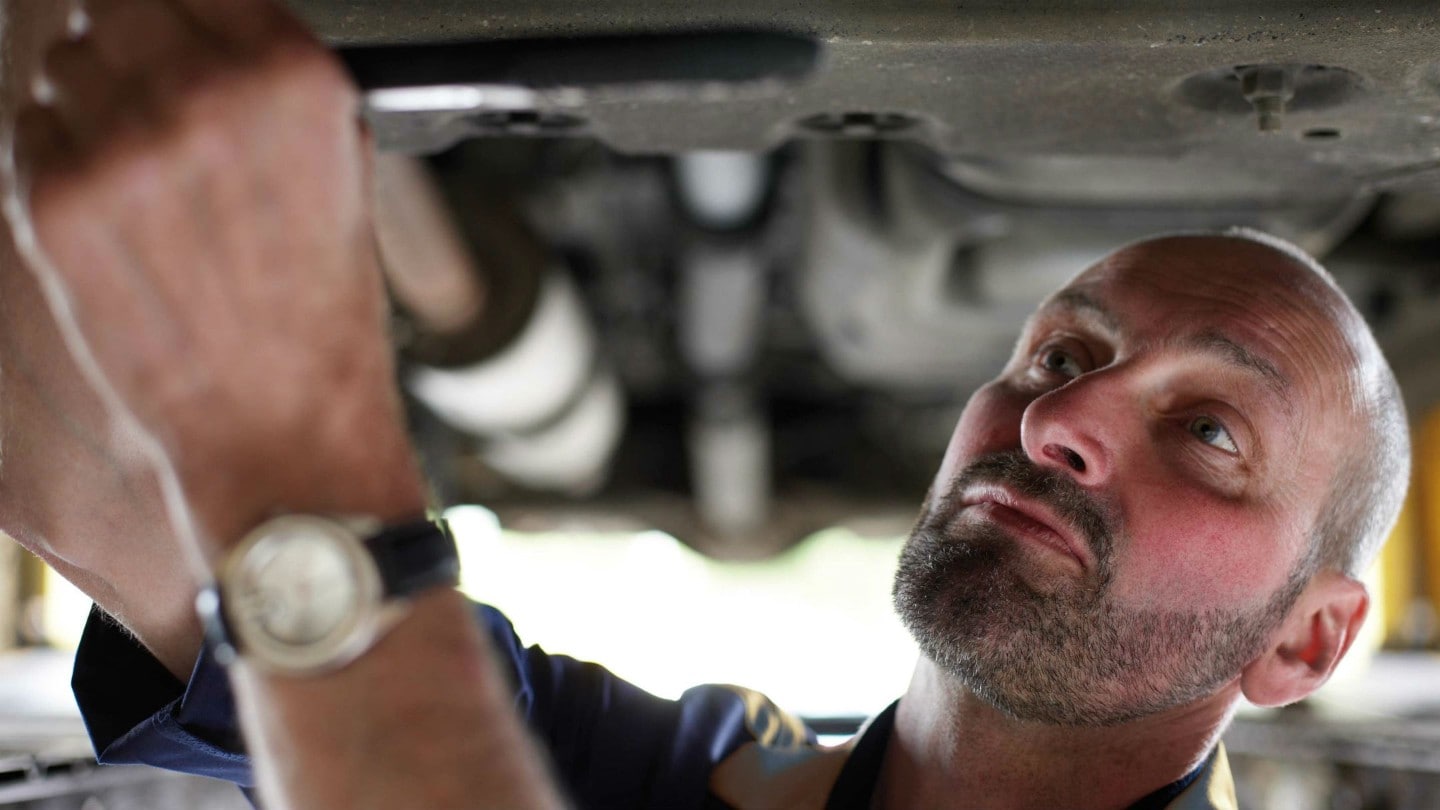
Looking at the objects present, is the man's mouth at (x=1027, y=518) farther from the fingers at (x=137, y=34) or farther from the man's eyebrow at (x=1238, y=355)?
the fingers at (x=137, y=34)

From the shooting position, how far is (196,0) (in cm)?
50

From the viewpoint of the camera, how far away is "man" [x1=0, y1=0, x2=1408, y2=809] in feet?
1.59

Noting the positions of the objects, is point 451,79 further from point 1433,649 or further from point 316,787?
point 1433,649

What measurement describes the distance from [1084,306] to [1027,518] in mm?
274

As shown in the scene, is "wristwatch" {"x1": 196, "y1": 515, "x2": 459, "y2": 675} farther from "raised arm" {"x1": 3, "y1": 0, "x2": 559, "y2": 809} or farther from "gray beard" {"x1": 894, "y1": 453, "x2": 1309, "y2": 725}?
"gray beard" {"x1": 894, "y1": 453, "x2": 1309, "y2": 725}

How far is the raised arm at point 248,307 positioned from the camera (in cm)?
48

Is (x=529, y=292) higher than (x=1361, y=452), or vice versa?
(x=1361, y=452)

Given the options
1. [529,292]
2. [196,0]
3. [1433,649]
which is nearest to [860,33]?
[196,0]

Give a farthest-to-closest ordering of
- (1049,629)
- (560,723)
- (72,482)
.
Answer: (560,723) < (1049,629) < (72,482)

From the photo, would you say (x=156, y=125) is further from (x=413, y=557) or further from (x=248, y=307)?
(x=413, y=557)

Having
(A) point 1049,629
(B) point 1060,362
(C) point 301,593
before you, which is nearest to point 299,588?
(C) point 301,593

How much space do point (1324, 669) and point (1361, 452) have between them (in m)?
0.21

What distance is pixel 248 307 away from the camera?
1.62 ft

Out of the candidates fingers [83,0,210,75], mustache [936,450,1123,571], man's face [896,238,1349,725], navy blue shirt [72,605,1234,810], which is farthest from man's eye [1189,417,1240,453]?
fingers [83,0,210,75]
